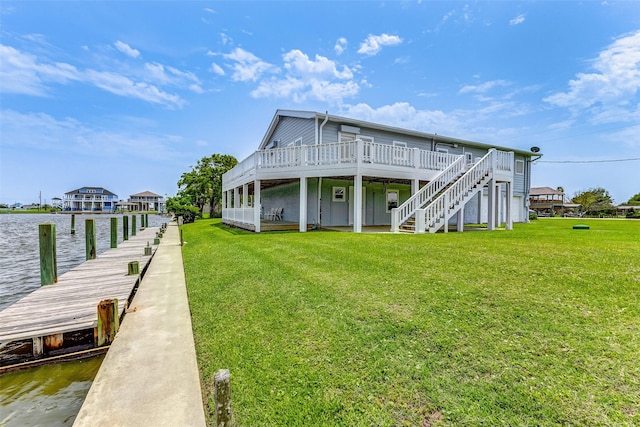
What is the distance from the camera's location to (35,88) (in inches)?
781

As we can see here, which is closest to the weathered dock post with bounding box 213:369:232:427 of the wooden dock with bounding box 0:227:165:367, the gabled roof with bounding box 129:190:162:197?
the wooden dock with bounding box 0:227:165:367

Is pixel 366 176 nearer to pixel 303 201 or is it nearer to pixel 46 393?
pixel 303 201

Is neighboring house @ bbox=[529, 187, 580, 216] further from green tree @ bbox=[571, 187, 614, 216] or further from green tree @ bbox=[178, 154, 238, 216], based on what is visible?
green tree @ bbox=[178, 154, 238, 216]

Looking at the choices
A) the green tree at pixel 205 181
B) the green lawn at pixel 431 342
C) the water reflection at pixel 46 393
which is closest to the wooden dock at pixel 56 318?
the water reflection at pixel 46 393

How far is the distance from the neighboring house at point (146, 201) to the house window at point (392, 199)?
88.8m

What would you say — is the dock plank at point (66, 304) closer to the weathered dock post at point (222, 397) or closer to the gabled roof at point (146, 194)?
the weathered dock post at point (222, 397)

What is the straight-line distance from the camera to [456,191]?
12039 millimetres

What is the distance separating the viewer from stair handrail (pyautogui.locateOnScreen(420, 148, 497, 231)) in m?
11.2

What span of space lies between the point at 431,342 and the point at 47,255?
732 centimetres

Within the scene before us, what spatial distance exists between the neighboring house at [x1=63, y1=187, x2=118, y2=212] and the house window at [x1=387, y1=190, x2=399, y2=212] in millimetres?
97193

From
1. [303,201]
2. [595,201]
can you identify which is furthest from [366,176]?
[595,201]

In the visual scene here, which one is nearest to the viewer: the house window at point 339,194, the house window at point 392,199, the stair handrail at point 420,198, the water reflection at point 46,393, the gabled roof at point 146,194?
the water reflection at point 46,393

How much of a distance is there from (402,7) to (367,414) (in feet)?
59.4

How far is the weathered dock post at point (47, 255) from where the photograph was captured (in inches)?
234
